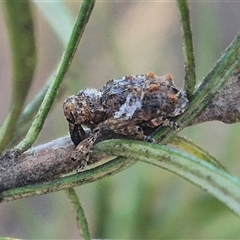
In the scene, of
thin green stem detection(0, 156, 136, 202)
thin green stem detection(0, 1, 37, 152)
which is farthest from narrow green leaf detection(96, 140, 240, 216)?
thin green stem detection(0, 1, 37, 152)

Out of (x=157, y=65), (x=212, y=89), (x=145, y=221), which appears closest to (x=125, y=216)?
(x=145, y=221)

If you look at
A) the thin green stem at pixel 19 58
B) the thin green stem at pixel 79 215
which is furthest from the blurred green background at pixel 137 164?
the thin green stem at pixel 79 215

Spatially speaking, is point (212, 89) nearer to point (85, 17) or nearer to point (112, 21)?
point (85, 17)

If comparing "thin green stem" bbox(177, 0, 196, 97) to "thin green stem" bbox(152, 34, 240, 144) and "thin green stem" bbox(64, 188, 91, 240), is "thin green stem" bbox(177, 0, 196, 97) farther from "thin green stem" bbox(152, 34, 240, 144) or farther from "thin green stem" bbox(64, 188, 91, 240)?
"thin green stem" bbox(64, 188, 91, 240)

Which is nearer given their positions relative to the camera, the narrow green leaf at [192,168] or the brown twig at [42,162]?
the narrow green leaf at [192,168]

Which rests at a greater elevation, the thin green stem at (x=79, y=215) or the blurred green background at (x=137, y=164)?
the blurred green background at (x=137, y=164)

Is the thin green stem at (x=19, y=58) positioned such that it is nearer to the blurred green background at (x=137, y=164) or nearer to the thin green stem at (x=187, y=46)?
the blurred green background at (x=137, y=164)
